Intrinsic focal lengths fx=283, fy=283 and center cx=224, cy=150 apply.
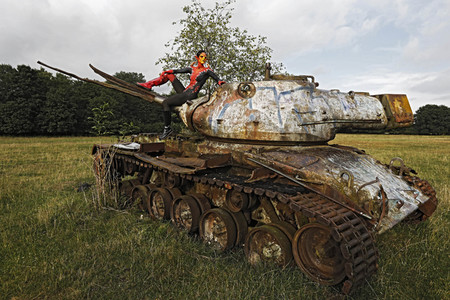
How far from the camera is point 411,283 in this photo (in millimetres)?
3875

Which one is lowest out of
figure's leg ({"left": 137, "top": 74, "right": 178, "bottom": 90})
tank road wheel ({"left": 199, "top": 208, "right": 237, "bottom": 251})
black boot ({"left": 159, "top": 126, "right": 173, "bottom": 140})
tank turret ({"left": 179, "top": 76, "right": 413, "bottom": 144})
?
tank road wheel ({"left": 199, "top": 208, "right": 237, "bottom": 251})

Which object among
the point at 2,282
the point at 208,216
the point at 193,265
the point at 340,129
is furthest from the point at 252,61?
the point at 2,282

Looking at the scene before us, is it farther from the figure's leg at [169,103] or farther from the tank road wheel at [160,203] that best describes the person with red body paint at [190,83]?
the tank road wheel at [160,203]

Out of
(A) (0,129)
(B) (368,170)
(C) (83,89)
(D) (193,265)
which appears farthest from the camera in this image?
(C) (83,89)

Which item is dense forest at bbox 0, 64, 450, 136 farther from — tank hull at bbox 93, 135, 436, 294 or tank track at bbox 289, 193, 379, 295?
tank track at bbox 289, 193, 379, 295

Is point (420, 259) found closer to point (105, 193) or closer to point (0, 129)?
point (105, 193)

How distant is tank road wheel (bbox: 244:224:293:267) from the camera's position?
390cm

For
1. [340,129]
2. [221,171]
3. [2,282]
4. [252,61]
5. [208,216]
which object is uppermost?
[252,61]

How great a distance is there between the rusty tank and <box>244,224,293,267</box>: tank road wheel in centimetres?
1

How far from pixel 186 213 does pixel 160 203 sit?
Answer: 93 cm

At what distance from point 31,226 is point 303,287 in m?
5.32

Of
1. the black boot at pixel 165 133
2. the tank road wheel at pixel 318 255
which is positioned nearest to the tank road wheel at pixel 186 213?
the black boot at pixel 165 133

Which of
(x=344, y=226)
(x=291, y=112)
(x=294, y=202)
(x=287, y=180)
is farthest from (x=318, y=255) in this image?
(x=291, y=112)

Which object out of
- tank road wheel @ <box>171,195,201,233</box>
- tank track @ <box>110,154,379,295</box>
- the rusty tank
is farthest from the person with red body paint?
tank track @ <box>110,154,379,295</box>
